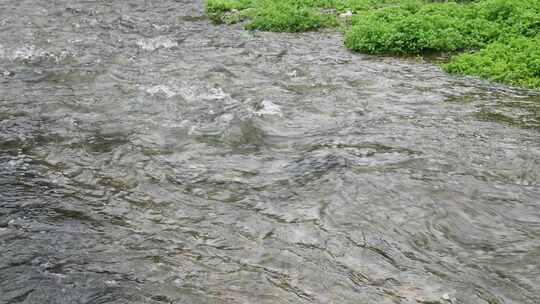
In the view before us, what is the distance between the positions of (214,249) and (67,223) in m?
1.94

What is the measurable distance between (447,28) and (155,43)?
8.22 m

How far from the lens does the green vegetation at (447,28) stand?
1212 centimetres

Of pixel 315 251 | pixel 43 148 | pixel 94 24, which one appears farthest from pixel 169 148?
pixel 94 24

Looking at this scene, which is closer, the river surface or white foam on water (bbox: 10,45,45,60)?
the river surface

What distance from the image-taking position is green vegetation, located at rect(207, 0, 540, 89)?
1212 centimetres

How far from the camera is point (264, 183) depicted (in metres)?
7.62

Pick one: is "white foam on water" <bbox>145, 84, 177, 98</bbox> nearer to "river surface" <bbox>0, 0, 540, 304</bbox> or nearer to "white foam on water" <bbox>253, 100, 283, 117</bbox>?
"river surface" <bbox>0, 0, 540, 304</bbox>

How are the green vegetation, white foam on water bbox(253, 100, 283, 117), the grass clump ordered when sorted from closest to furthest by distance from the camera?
1. white foam on water bbox(253, 100, 283, 117)
2. the grass clump
3. the green vegetation

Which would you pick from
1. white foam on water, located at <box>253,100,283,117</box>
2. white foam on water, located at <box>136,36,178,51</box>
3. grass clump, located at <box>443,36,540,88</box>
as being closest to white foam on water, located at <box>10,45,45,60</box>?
white foam on water, located at <box>136,36,178,51</box>

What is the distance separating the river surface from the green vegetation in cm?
79

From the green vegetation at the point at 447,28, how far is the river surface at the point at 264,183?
792mm

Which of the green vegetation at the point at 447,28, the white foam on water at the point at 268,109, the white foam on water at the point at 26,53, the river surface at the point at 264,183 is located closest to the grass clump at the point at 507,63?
the green vegetation at the point at 447,28

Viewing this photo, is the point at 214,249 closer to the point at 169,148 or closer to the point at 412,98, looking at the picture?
the point at 169,148

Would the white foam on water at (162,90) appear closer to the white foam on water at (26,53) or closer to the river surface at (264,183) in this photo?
the river surface at (264,183)
